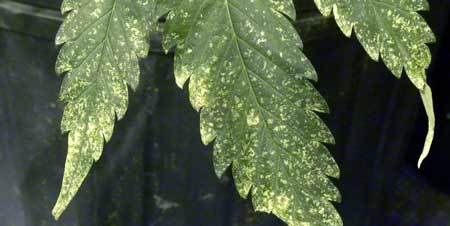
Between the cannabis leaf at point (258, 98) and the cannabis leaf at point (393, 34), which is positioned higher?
the cannabis leaf at point (393, 34)

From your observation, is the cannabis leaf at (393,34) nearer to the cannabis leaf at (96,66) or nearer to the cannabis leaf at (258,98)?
the cannabis leaf at (258,98)

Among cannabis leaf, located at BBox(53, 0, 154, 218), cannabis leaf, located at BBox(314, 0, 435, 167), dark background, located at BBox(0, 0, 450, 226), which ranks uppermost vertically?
cannabis leaf, located at BBox(314, 0, 435, 167)

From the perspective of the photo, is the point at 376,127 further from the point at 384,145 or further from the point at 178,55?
the point at 178,55

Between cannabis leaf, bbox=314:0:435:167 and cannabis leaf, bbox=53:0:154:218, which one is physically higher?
cannabis leaf, bbox=314:0:435:167

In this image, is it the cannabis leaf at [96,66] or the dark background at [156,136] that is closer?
the cannabis leaf at [96,66]

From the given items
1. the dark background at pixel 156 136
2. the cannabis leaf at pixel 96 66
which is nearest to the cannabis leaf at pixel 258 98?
the cannabis leaf at pixel 96 66

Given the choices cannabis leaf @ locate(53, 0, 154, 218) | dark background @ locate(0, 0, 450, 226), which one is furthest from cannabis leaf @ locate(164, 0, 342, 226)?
dark background @ locate(0, 0, 450, 226)

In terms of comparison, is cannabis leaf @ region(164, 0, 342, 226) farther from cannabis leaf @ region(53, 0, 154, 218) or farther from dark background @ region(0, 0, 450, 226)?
dark background @ region(0, 0, 450, 226)
